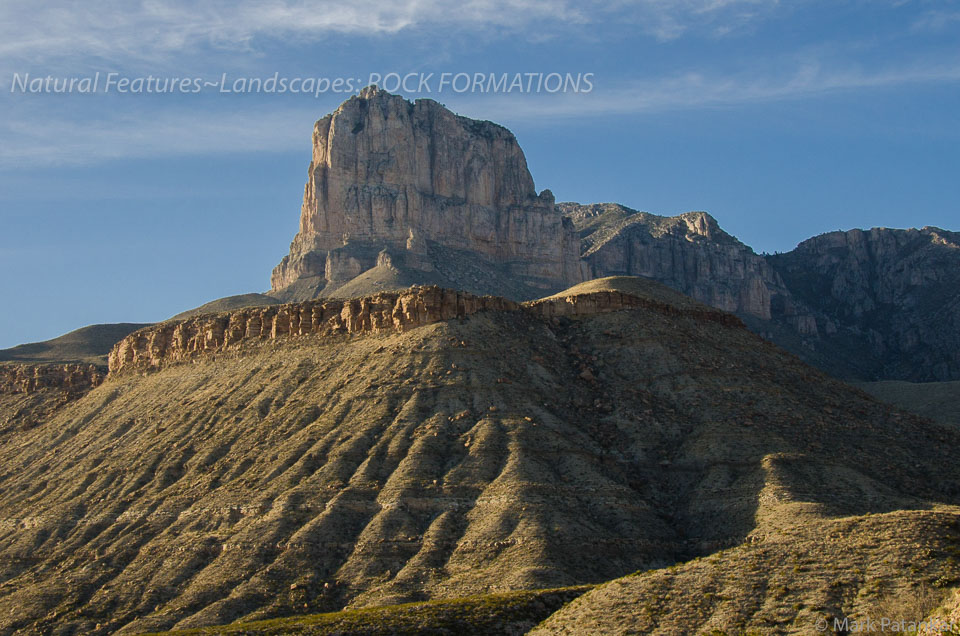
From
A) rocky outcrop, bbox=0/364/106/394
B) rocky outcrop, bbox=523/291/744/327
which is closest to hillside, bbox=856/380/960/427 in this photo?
rocky outcrop, bbox=523/291/744/327

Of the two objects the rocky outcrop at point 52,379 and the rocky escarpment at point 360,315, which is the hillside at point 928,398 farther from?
the rocky outcrop at point 52,379

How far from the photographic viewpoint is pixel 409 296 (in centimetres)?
9438

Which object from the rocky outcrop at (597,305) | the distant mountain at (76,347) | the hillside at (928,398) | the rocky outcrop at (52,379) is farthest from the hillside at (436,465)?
the distant mountain at (76,347)

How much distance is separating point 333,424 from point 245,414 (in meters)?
10.5

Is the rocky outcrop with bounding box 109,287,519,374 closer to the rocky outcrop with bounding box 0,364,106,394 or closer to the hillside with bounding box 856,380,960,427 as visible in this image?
the rocky outcrop with bounding box 0,364,106,394

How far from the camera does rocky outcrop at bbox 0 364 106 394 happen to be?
405 feet

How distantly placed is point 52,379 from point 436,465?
67337 millimetres

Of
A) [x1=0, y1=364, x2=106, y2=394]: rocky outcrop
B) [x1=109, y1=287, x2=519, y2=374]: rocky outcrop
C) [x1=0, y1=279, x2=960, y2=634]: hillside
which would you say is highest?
[x1=109, y1=287, x2=519, y2=374]: rocky outcrop

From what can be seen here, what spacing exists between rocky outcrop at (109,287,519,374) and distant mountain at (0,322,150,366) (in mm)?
38996

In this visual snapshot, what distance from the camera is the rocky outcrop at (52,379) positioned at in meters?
123

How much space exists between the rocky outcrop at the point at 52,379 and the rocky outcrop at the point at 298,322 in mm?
5602

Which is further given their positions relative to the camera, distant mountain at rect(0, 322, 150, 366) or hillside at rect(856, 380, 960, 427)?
distant mountain at rect(0, 322, 150, 366)

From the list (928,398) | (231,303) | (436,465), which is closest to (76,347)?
(231,303)

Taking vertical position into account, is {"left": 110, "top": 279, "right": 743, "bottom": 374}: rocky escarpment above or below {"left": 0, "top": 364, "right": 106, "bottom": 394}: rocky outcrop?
above
